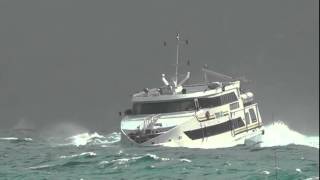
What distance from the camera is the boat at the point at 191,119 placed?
233ft

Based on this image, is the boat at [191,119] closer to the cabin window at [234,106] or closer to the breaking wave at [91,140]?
the cabin window at [234,106]

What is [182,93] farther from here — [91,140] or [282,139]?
[282,139]

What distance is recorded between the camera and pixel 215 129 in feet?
244

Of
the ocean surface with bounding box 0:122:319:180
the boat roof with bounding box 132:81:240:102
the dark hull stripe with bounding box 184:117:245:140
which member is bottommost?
the ocean surface with bounding box 0:122:319:180

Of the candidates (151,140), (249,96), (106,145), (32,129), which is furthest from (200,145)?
(32,129)

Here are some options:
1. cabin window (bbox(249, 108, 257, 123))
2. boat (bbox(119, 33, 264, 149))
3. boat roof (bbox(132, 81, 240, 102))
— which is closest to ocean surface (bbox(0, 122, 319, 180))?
boat (bbox(119, 33, 264, 149))

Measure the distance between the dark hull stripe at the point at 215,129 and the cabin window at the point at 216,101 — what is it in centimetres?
194

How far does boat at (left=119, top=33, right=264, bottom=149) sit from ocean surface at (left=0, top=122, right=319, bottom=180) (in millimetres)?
2109

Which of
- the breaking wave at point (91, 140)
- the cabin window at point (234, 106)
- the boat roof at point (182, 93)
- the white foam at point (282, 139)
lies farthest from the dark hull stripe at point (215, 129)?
the breaking wave at point (91, 140)

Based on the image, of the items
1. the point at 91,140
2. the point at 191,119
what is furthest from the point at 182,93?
the point at 91,140

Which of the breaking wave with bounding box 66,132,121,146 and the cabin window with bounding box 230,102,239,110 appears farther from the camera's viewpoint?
the breaking wave with bounding box 66,132,121,146

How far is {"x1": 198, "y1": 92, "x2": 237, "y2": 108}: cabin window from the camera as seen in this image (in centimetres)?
7550

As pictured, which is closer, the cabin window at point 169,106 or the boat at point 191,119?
the boat at point 191,119

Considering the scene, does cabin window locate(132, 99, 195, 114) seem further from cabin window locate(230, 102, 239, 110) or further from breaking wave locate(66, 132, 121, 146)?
breaking wave locate(66, 132, 121, 146)
